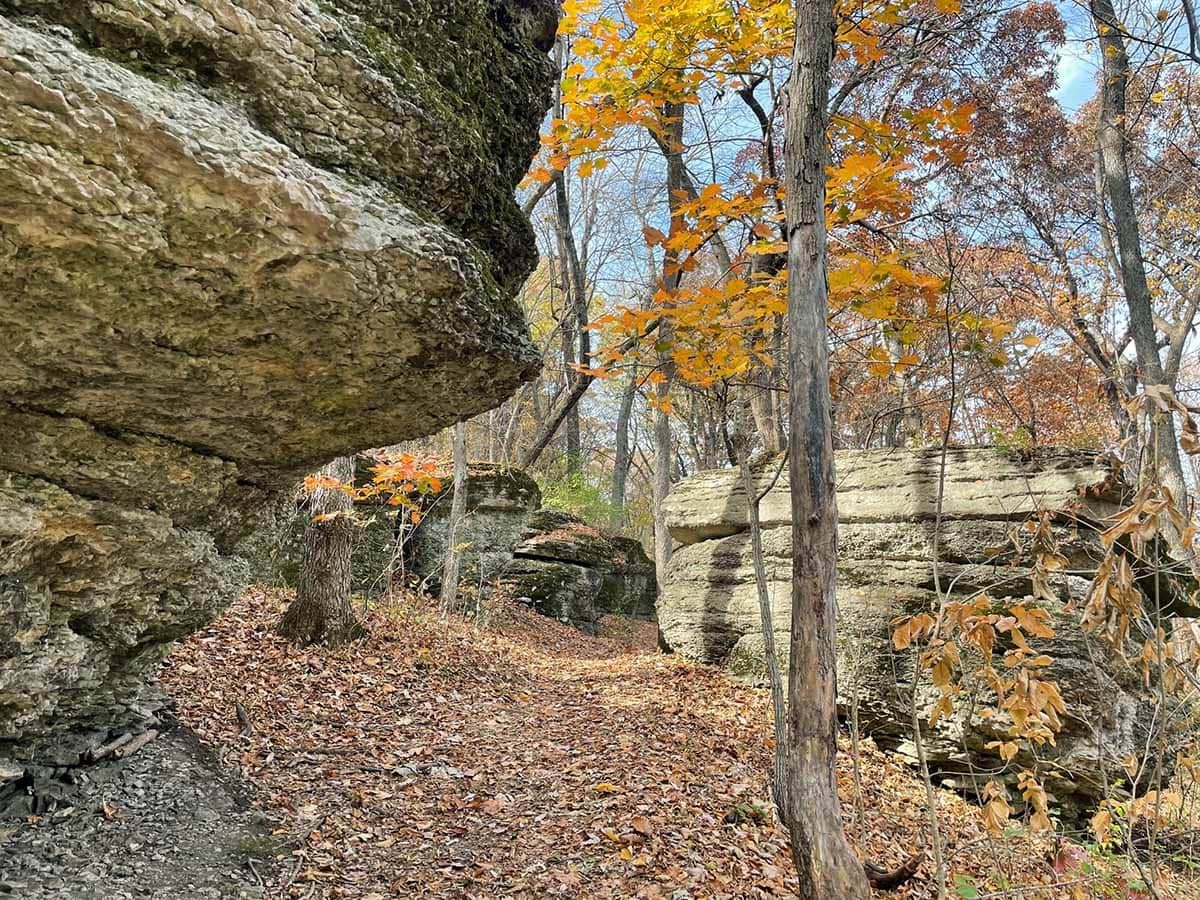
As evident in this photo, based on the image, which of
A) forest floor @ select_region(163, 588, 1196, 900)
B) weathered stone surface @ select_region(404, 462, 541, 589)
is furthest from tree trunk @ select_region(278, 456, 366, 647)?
weathered stone surface @ select_region(404, 462, 541, 589)

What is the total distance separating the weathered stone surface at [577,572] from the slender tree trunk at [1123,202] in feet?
30.8

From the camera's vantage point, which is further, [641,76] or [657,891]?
[641,76]

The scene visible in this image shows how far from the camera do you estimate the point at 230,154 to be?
2.10 metres

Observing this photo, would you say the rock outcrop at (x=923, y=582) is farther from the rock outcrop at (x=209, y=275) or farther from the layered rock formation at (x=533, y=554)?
the rock outcrop at (x=209, y=275)

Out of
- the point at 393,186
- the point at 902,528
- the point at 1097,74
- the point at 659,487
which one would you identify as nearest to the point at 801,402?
the point at 393,186

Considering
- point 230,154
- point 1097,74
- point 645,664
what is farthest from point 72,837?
point 1097,74

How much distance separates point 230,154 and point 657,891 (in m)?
A: 4.00

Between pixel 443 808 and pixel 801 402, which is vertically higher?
pixel 801 402

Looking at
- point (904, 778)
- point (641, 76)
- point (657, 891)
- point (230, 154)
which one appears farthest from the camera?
point (904, 778)

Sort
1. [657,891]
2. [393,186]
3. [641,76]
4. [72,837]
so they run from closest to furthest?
[393,186] → [72,837] → [657,891] → [641,76]

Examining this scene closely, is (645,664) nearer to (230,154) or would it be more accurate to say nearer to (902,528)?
(902,528)

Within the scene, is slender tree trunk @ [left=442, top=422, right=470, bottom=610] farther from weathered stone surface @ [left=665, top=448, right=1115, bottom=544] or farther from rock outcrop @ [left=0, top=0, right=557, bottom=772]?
rock outcrop @ [left=0, top=0, right=557, bottom=772]

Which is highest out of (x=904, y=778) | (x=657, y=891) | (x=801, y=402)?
(x=801, y=402)

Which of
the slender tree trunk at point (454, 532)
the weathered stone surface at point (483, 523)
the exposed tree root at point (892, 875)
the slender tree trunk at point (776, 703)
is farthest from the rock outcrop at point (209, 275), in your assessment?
the weathered stone surface at point (483, 523)
